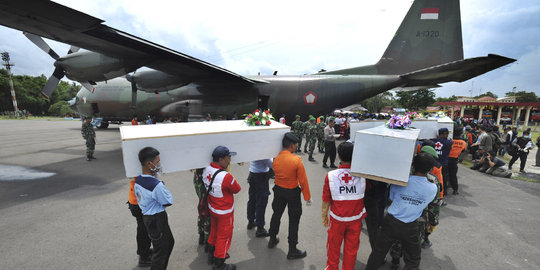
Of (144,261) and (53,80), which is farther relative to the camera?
(53,80)

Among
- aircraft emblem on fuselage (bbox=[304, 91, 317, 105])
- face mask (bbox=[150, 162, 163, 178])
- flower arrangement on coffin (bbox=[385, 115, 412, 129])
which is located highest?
aircraft emblem on fuselage (bbox=[304, 91, 317, 105])

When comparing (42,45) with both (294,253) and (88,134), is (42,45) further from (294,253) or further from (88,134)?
(294,253)

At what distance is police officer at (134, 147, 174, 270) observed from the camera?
7.75 ft

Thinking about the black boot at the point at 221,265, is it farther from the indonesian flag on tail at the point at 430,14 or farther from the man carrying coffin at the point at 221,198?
the indonesian flag on tail at the point at 430,14

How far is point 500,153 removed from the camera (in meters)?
10.6

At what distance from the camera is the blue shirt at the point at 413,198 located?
2391 mm

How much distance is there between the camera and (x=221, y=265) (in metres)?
2.86

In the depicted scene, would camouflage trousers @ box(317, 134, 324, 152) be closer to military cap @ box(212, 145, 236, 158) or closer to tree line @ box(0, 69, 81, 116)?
military cap @ box(212, 145, 236, 158)

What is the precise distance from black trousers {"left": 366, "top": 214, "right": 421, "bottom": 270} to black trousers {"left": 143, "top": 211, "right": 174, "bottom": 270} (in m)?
2.59

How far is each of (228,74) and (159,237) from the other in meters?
8.88

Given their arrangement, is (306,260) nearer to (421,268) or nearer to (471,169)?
(421,268)

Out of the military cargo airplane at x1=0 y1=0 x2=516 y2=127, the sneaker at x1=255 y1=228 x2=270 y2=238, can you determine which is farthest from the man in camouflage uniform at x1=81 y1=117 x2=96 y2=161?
the sneaker at x1=255 y1=228 x2=270 y2=238

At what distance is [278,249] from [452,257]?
2.73 metres

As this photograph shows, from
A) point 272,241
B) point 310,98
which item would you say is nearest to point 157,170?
point 272,241
